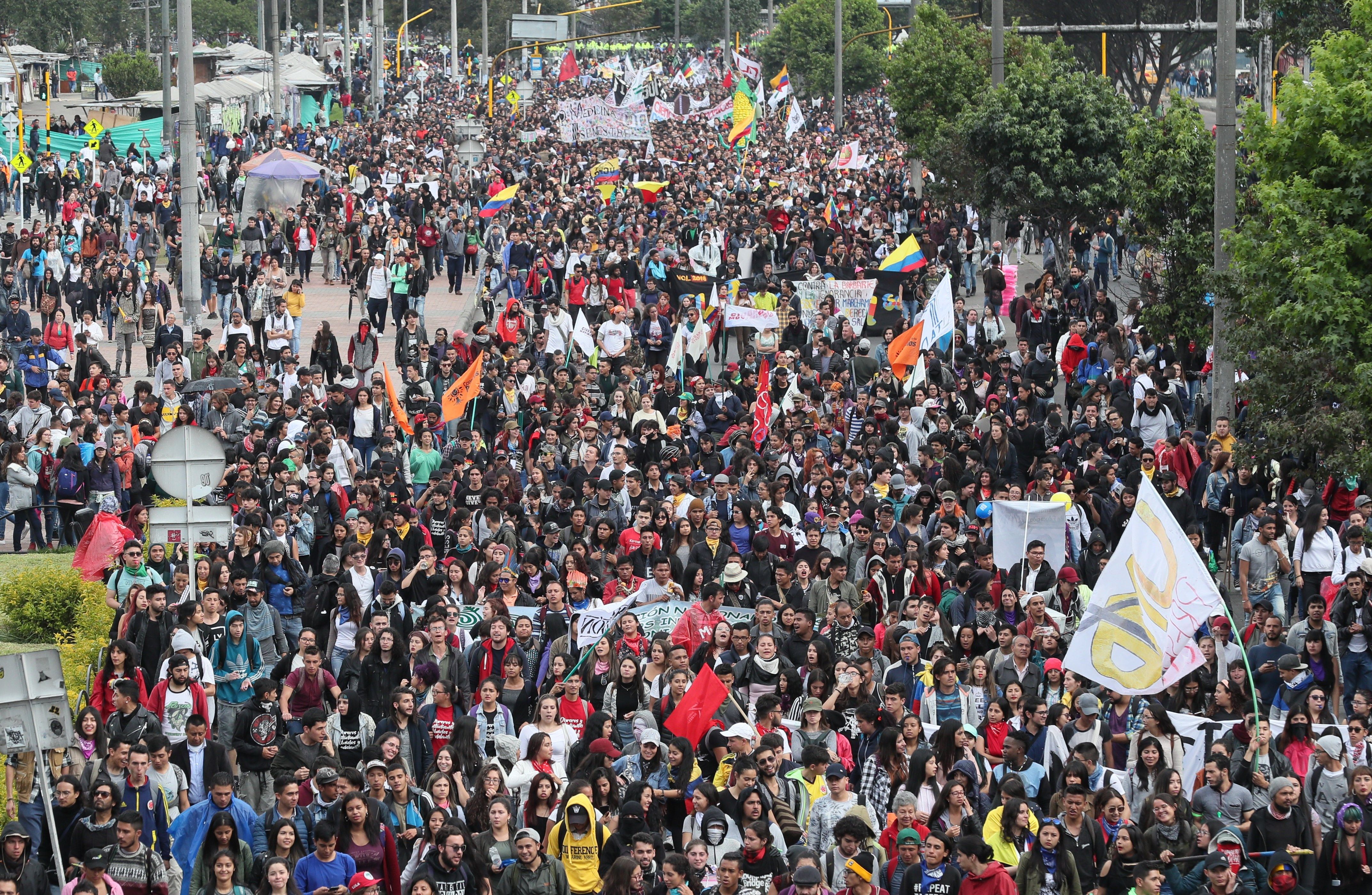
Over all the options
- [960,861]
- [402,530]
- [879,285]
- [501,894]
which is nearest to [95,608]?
[402,530]

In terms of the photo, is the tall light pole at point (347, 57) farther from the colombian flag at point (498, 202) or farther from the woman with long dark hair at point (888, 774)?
the woman with long dark hair at point (888, 774)

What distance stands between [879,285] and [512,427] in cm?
792

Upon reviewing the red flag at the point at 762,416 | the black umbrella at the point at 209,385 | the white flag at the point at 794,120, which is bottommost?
the red flag at the point at 762,416

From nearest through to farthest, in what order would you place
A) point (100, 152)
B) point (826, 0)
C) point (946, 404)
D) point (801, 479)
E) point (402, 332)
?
point (801, 479) → point (946, 404) → point (402, 332) → point (100, 152) → point (826, 0)

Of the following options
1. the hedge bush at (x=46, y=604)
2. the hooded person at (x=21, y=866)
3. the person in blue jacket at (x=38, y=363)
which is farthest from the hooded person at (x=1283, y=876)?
the person in blue jacket at (x=38, y=363)

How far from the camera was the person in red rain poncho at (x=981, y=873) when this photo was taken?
9648 mm

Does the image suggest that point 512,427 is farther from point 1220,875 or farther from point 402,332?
point 1220,875

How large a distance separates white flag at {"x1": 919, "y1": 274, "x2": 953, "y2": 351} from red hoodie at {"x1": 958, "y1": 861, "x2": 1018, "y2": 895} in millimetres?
11760

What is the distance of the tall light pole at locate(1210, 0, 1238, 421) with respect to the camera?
17578 mm

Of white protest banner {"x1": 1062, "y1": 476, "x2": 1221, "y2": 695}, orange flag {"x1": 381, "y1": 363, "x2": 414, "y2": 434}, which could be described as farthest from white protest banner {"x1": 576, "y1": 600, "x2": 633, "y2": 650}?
orange flag {"x1": 381, "y1": 363, "x2": 414, "y2": 434}

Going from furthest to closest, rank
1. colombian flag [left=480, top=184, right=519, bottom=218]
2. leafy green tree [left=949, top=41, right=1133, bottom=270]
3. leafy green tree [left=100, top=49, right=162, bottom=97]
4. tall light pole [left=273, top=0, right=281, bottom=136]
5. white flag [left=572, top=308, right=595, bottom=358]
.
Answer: leafy green tree [left=100, top=49, right=162, bottom=97] < tall light pole [left=273, top=0, right=281, bottom=136] < colombian flag [left=480, top=184, right=519, bottom=218] < leafy green tree [left=949, top=41, right=1133, bottom=270] < white flag [left=572, top=308, right=595, bottom=358]

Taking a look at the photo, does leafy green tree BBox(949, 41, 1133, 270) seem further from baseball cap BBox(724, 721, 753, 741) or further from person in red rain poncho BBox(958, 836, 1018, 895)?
person in red rain poncho BBox(958, 836, 1018, 895)

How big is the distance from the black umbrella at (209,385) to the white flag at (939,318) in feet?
23.0

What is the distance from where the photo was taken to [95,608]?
52.6 ft
